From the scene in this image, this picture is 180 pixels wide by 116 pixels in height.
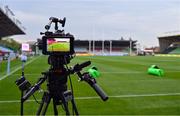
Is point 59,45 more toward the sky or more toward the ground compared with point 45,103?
more toward the sky

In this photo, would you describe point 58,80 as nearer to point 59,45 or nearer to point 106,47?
point 59,45

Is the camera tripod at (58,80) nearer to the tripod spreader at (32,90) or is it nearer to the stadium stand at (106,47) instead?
the tripod spreader at (32,90)

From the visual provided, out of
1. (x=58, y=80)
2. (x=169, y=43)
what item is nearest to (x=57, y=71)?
(x=58, y=80)

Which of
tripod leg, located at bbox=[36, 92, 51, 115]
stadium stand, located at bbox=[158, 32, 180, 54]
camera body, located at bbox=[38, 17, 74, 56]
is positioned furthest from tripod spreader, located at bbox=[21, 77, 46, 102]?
stadium stand, located at bbox=[158, 32, 180, 54]

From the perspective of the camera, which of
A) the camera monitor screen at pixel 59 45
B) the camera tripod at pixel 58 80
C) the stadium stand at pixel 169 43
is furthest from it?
the stadium stand at pixel 169 43

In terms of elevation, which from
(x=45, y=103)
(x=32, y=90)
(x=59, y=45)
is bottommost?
(x=45, y=103)

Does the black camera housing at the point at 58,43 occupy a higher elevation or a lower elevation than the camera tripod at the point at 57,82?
higher

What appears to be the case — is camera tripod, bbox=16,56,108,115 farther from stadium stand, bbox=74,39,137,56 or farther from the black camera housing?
stadium stand, bbox=74,39,137,56

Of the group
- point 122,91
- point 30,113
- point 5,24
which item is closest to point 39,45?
point 30,113

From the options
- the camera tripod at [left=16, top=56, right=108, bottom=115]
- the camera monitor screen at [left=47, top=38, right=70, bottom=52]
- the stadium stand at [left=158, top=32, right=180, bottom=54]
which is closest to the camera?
the camera monitor screen at [left=47, top=38, right=70, bottom=52]

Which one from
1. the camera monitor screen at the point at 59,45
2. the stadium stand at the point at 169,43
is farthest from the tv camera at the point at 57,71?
the stadium stand at the point at 169,43

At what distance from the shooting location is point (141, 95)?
40.7 feet

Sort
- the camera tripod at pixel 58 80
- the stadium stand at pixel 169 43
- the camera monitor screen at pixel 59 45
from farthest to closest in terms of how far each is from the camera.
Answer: the stadium stand at pixel 169 43
the camera tripod at pixel 58 80
the camera monitor screen at pixel 59 45

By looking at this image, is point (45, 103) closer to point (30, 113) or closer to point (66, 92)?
point (66, 92)
